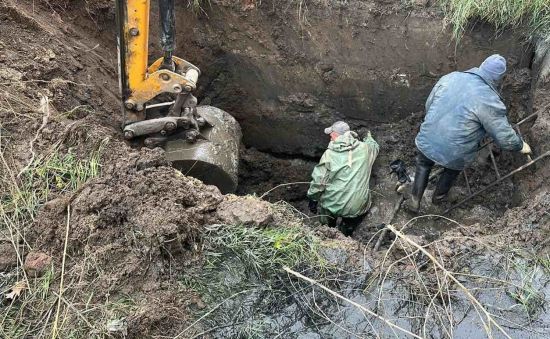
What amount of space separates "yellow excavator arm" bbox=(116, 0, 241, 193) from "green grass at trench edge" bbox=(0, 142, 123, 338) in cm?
82

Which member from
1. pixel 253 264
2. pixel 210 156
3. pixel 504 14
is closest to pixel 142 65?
pixel 210 156

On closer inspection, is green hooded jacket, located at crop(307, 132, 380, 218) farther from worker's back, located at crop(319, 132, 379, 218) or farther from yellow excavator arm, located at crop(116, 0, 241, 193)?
yellow excavator arm, located at crop(116, 0, 241, 193)

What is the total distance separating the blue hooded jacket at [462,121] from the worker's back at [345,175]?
661mm

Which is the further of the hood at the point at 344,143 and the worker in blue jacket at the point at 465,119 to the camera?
the hood at the point at 344,143

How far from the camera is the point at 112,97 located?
4.84 metres

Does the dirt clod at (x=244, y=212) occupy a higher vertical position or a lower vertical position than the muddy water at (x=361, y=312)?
higher

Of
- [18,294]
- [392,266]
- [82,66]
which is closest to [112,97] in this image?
[82,66]

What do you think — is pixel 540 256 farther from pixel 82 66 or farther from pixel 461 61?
pixel 82 66

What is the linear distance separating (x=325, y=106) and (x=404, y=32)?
122 centimetres

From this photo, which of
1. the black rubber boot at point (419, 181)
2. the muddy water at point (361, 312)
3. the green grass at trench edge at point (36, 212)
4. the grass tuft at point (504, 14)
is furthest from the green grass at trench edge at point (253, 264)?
the grass tuft at point (504, 14)

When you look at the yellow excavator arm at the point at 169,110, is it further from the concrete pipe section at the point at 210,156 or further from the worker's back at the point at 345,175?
the worker's back at the point at 345,175

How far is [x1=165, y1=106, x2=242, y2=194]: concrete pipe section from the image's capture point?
457 centimetres

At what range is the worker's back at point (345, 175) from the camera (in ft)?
16.3

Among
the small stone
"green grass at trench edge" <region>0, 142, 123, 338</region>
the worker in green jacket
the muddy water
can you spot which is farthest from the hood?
the small stone
